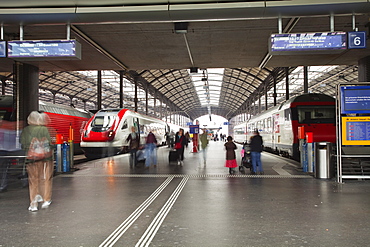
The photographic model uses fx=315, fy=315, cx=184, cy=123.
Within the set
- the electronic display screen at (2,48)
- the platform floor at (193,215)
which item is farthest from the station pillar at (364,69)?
the electronic display screen at (2,48)

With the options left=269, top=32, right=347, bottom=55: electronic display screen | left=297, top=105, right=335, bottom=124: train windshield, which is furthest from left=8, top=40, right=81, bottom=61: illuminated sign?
left=297, top=105, right=335, bottom=124: train windshield

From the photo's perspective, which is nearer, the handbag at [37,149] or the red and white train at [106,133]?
the handbag at [37,149]

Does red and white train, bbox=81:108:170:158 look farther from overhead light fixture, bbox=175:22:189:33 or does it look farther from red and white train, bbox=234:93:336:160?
red and white train, bbox=234:93:336:160

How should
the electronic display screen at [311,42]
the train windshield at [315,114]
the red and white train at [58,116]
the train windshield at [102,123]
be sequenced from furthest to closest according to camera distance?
the train windshield at [102,123]
the red and white train at [58,116]
the train windshield at [315,114]
the electronic display screen at [311,42]

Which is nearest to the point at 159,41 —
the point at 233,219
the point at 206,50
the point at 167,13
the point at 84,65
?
the point at 206,50

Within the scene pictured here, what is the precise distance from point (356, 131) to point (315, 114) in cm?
586

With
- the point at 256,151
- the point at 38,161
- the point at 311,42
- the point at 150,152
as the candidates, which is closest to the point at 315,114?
the point at 256,151

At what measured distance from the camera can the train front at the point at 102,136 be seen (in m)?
17.5

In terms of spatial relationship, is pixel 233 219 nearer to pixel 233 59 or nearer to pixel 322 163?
pixel 322 163

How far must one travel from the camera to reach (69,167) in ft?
38.2

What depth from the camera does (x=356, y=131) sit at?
8.85 metres

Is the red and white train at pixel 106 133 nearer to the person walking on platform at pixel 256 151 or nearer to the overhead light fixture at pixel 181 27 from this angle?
the overhead light fixture at pixel 181 27

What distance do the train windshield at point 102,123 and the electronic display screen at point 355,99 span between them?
12.5m

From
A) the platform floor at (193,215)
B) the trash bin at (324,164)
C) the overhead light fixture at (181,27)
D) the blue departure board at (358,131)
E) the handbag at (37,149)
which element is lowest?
the platform floor at (193,215)
